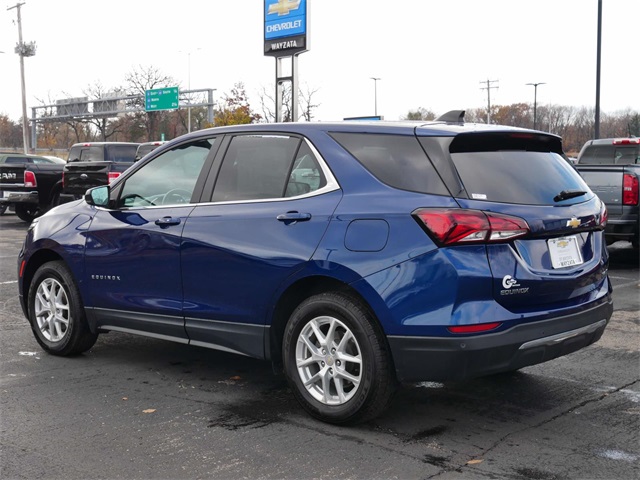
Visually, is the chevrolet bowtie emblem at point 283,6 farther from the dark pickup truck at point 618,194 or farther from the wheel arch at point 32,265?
the wheel arch at point 32,265

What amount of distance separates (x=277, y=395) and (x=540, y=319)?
71.0 inches

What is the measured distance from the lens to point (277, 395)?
17.0 feet

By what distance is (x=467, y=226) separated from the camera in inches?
161

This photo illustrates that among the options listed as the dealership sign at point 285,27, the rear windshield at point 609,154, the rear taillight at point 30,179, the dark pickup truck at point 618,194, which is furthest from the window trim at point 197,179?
the dealership sign at point 285,27

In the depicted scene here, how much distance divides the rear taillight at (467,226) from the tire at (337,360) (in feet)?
2.04

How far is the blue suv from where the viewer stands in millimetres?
A: 4133

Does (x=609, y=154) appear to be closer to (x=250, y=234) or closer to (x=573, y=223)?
(x=573, y=223)

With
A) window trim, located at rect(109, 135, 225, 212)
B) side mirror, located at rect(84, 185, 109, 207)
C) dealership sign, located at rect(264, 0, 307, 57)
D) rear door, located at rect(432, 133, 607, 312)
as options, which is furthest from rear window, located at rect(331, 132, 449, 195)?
dealership sign, located at rect(264, 0, 307, 57)

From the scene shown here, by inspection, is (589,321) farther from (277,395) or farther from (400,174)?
(277,395)

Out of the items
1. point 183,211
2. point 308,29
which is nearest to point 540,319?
point 183,211

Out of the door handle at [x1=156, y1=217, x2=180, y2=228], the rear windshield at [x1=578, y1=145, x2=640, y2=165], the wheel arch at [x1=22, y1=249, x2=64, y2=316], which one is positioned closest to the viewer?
the door handle at [x1=156, y1=217, x2=180, y2=228]

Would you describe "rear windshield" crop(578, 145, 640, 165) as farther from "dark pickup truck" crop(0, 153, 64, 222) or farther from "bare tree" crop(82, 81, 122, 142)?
"bare tree" crop(82, 81, 122, 142)

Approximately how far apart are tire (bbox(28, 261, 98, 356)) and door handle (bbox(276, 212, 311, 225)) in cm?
216

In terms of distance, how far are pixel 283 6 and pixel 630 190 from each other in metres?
14.4
